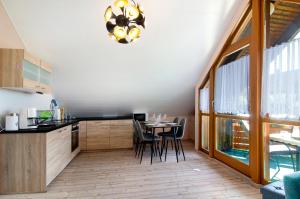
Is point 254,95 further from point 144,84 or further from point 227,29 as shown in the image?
point 144,84

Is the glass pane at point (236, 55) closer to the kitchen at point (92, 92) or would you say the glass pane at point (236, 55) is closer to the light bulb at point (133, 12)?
the kitchen at point (92, 92)

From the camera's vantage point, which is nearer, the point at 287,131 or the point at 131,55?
the point at 287,131

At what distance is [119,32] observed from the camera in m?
1.95

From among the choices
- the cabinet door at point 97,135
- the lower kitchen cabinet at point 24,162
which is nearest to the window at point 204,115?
the cabinet door at point 97,135

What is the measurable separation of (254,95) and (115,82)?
2838mm

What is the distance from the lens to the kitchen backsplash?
9.55ft

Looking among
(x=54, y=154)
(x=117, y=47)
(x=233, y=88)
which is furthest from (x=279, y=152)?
(x=54, y=154)

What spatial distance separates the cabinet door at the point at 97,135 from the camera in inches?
204

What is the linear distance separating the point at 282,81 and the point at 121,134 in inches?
151

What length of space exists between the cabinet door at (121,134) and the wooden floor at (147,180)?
36.2 inches

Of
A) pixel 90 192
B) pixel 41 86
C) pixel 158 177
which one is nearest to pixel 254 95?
pixel 158 177

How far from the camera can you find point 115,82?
180 inches

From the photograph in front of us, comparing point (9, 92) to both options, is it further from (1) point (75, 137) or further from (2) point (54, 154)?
(1) point (75, 137)

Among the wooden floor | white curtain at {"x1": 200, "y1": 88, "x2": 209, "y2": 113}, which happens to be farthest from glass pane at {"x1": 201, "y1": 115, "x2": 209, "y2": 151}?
the wooden floor
